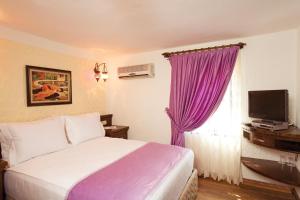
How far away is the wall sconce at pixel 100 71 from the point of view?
134 inches

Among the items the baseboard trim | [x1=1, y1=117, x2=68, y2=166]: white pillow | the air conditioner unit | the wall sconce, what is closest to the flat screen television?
the baseboard trim

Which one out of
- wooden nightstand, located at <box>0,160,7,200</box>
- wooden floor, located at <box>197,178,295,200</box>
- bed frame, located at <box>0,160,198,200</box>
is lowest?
wooden floor, located at <box>197,178,295,200</box>

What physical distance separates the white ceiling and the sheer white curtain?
703 mm

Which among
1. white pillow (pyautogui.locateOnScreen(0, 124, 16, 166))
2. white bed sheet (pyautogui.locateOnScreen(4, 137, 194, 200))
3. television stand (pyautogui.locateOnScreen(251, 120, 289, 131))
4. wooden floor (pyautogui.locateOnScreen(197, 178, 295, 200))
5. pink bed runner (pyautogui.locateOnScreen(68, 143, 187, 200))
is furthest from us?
wooden floor (pyautogui.locateOnScreen(197, 178, 295, 200))

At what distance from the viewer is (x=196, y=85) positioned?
283cm

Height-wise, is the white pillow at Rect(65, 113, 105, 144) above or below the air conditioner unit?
below

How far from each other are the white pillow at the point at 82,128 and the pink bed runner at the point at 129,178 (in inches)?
37.5

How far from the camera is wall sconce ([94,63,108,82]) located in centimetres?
342

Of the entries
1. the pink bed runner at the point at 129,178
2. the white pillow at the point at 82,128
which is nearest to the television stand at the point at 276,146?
the pink bed runner at the point at 129,178

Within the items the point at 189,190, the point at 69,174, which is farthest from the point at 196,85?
the point at 69,174

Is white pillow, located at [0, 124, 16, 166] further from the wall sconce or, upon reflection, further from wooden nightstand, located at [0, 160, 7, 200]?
the wall sconce

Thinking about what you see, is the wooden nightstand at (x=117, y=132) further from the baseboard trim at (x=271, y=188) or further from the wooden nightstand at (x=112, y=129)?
the baseboard trim at (x=271, y=188)

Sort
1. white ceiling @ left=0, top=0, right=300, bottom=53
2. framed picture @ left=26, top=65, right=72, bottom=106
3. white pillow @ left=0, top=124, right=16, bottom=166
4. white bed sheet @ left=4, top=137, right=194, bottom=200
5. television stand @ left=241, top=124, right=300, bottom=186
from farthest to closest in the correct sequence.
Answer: framed picture @ left=26, top=65, right=72, bottom=106 < television stand @ left=241, top=124, right=300, bottom=186 < white pillow @ left=0, top=124, right=16, bottom=166 < white ceiling @ left=0, top=0, right=300, bottom=53 < white bed sheet @ left=4, top=137, right=194, bottom=200

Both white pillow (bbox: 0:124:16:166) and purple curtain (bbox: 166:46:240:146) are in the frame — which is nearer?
white pillow (bbox: 0:124:16:166)
